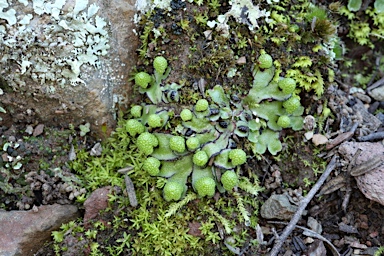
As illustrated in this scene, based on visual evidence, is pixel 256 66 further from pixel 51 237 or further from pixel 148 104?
pixel 51 237

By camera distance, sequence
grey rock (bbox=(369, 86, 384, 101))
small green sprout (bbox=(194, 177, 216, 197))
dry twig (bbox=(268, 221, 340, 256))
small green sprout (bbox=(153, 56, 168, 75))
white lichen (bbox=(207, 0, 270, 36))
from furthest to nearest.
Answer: grey rock (bbox=(369, 86, 384, 101))
white lichen (bbox=(207, 0, 270, 36))
small green sprout (bbox=(153, 56, 168, 75))
dry twig (bbox=(268, 221, 340, 256))
small green sprout (bbox=(194, 177, 216, 197))

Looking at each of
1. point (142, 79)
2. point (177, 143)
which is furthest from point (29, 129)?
point (177, 143)

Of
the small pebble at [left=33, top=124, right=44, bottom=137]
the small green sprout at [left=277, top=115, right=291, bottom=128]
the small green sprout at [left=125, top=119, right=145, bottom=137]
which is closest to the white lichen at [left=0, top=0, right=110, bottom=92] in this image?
the small pebble at [left=33, top=124, right=44, bottom=137]

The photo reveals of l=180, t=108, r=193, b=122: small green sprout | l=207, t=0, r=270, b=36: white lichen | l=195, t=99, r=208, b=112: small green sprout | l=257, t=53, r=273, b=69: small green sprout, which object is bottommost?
l=180, t=108, r=193, b=122: small green sprout

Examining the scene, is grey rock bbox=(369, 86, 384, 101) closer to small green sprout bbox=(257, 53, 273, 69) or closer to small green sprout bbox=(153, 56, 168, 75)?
small green sprout bbox=(257, 53, 273, 69)

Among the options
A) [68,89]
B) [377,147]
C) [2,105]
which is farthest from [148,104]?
[377,147]

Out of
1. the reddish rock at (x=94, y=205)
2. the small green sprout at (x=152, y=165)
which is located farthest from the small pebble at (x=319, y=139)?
the reddish rock at (x=94, y=205)

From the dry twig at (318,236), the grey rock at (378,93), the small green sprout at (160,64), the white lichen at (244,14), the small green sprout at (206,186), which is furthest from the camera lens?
the grey rock at (378,93)

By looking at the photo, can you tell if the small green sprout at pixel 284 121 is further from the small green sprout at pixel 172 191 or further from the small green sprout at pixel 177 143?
the small green sprout at pixel 172 191
